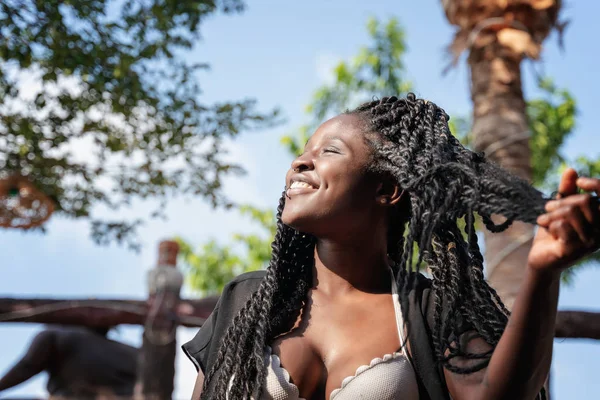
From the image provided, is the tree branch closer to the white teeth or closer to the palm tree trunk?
the palm tree trunk

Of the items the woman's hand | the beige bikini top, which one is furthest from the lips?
the woman's hand

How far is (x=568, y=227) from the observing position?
1.81 metres

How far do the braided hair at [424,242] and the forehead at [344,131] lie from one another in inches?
1.3

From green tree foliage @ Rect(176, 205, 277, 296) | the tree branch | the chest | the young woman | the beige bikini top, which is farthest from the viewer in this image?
green tree foliage @ Rect(176, 205, 277, 296)

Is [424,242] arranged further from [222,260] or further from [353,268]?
A: [222,260]

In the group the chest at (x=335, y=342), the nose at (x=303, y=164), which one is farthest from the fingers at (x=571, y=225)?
the nose at (x=303, y=164)

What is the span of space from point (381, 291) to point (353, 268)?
0.12m

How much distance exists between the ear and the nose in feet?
0.79

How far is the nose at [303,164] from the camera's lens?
265cm

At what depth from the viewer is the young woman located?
2201 millimetres

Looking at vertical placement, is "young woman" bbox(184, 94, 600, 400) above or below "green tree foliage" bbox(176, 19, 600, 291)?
below

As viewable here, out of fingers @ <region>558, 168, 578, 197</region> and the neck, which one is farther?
the neck

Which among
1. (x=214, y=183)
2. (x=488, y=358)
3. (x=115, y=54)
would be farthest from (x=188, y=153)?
(x=488, y=358)

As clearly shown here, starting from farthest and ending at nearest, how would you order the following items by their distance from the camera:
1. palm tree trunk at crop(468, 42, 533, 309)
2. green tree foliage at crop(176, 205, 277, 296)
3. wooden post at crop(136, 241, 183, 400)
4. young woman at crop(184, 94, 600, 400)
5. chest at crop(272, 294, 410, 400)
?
green tree foliage at crop(176, 205, 277, 296), wooden post at crop(136, 241, 183, 400), palm tree trunk at crop(468, 42, 533, 309), chest at crop(272, 294, 410, 400), young woman at crop(184, 94, 600, 400)
